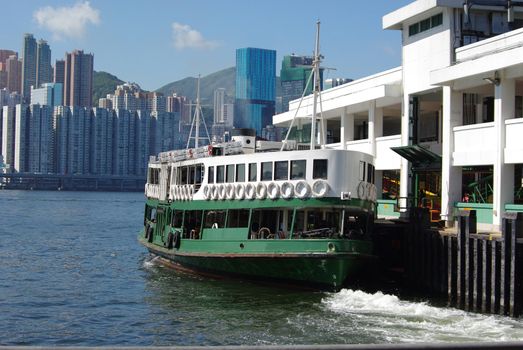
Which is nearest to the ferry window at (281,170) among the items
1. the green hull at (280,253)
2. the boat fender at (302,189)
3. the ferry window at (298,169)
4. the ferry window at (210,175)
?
the ferry window at (298,169)

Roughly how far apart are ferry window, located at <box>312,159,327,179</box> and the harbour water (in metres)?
3.97

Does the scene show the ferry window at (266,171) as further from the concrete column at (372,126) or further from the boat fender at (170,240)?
the concrete column at (372,126)

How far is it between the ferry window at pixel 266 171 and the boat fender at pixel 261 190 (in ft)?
1.05

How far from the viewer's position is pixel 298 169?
2602cm

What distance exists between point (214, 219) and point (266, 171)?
377 cm

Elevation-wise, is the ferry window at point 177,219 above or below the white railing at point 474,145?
below

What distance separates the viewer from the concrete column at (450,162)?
97.9ft

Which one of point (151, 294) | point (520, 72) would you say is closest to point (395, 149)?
point (520, 72)

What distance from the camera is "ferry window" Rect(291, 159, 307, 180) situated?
25.9 meters

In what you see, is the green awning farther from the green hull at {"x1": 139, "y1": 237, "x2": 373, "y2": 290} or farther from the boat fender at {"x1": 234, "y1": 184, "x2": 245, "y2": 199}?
the boat fender at {"x1": 234, "y1": 184, "x2": 245, "y2": 199}

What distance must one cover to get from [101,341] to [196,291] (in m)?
7.48

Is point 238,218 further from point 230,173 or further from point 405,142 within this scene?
point 405,142

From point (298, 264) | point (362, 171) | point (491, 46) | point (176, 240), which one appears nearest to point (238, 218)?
point (298, 264)

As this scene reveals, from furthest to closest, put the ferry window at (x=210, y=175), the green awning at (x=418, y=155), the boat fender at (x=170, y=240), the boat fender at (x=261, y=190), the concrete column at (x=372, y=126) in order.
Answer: the concrete column at (x=372, y=126) < the boat fender at (x=170, y=240) < the green awning at (x=418, y=155) < the ferry window at (x=210, y=175) < the boat fender at (x=261, y=190)
